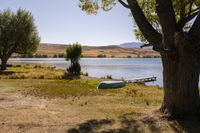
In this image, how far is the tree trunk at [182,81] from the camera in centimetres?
1250

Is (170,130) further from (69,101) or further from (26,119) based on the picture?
(69,101)

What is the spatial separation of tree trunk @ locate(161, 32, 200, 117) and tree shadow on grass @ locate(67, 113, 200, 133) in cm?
59

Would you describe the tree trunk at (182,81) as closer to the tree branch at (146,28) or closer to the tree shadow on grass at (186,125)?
the tree shadow on grass at (186,125)

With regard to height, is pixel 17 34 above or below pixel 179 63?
above

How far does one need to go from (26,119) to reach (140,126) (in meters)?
4.78

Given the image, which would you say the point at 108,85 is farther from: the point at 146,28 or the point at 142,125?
the point at 142,125

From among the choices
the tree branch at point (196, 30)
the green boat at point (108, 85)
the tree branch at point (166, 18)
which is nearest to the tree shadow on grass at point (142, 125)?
the tree branch at point (166, 18)

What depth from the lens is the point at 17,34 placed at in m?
59.1

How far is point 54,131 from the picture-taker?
1162 centimetres

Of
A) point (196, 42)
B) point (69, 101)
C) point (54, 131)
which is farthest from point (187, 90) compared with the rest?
point (69, 101)

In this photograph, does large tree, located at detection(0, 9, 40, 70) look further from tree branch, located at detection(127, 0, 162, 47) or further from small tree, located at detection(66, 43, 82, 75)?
tree branch, located at detection(127, 0, 162, 47)

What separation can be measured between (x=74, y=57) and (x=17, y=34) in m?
11.2

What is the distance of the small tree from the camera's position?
55.5 m

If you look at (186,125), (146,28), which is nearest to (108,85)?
(146,28)
